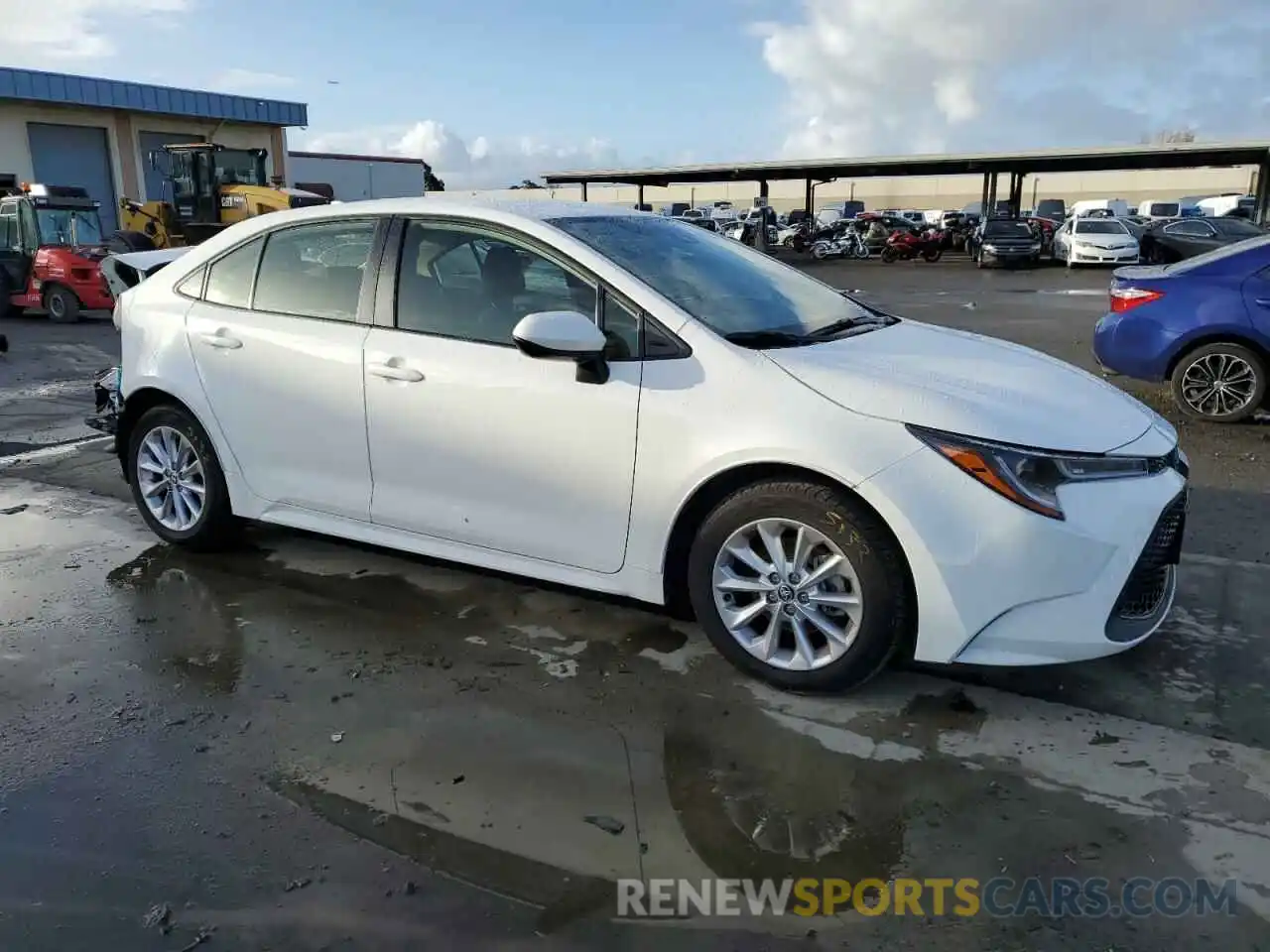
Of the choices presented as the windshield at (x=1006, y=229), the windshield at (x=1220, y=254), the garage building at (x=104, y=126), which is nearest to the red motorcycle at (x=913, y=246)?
the windshield at (x=1006, y=229)

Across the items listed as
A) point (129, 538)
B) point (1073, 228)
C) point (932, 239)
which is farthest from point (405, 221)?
point (932, 239)

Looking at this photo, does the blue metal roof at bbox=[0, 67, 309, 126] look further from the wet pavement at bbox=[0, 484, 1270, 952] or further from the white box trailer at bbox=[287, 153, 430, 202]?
the wet pavement at bbox=[0, 484, 1270, 952]

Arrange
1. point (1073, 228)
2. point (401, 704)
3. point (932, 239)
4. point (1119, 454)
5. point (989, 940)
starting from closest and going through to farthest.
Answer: point (989, 940) < point (1119, 454) < point (401, 704) < point (1073, 228) < point (932, 239)

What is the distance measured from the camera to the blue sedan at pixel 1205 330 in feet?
24.8

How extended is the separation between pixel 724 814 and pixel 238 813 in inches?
54.7

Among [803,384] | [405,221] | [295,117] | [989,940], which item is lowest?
[989,940]

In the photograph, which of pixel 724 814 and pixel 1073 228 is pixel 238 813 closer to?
pixel 724 814

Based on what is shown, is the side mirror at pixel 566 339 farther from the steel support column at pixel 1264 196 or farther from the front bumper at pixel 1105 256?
the steel support column at pixel 1264 196

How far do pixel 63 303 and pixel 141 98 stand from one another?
70.8 feet

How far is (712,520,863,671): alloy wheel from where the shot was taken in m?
3.38

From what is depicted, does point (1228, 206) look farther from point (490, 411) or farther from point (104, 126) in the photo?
point (490, 411)

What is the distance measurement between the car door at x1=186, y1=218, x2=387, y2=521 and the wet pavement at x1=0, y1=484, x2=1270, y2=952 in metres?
0.56

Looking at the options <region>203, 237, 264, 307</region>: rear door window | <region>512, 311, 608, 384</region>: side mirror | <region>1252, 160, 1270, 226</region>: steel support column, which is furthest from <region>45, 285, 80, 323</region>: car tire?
Result: <region>1252, 160, 1270, 226</region>: steel support column

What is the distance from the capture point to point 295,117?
4053cm
